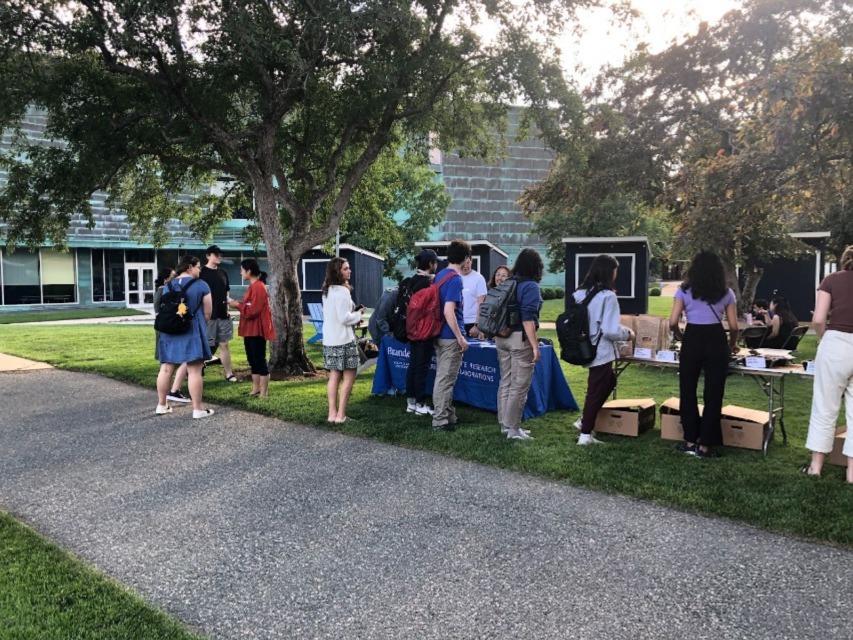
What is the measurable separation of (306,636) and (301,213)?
352 inches

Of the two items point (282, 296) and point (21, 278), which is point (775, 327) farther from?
point (21, 278)

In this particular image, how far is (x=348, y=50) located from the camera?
29.1ft

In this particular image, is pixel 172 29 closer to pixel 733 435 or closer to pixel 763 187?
pixel 763 187

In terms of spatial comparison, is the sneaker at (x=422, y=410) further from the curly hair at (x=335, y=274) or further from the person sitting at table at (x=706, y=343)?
the person sitting at table at (x=706, y=343)

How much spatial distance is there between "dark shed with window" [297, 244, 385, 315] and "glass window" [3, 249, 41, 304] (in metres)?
16.6

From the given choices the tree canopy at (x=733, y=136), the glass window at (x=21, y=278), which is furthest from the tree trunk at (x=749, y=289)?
the glass window at (x=21, y=278)

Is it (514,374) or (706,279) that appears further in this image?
(514,374)

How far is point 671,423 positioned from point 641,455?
29.1 inches

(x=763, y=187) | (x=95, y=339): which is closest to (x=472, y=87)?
(x=763, y=187)

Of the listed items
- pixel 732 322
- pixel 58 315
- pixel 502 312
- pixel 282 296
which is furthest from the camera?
pixel 58 315

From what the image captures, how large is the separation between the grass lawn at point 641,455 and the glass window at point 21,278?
81.7 ft

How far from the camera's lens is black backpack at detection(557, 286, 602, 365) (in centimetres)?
596

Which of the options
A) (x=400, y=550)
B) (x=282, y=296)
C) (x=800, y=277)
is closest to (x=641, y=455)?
(x=400, y=550)

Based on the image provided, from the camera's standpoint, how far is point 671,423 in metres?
6.37
